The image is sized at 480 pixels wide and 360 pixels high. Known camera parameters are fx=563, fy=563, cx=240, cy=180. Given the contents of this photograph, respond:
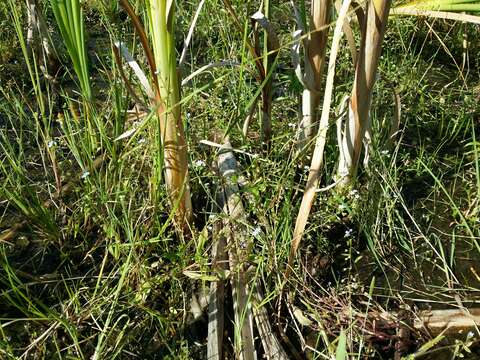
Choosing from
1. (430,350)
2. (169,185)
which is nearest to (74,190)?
(169,185)

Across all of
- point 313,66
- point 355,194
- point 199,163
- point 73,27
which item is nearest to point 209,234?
point 199,163

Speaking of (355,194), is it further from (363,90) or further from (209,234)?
(209,234)

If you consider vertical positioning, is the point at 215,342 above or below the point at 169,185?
below

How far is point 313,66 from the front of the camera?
1569mm

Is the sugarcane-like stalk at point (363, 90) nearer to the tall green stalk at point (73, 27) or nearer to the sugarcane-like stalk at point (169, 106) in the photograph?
the sugarcane-like stalk at point (169, 106)

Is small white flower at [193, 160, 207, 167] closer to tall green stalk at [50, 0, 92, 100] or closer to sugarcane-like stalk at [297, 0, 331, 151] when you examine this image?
sugarcane-like stalk at [297, 0, 331, 151]

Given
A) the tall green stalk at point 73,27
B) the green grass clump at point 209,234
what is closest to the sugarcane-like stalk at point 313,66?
the green grass clump at point 209,234

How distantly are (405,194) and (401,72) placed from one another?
1.95 feet

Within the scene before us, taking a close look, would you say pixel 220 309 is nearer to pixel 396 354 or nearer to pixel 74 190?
pixel 396 354

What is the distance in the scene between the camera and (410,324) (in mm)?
1472

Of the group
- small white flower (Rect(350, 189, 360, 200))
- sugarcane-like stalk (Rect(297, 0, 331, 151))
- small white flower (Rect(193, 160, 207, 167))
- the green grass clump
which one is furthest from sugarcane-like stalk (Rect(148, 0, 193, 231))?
small white flower (Rect(350, 189, 360, 200))

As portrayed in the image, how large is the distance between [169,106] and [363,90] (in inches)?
20.1

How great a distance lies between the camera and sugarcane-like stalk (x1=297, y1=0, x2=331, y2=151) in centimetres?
147

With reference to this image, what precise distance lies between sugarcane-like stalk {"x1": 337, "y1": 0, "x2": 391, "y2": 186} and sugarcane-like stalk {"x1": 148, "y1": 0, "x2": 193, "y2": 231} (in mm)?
442
